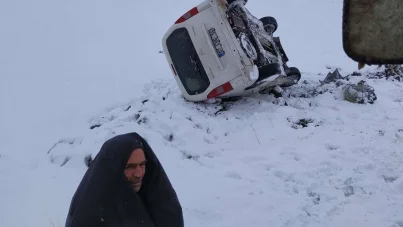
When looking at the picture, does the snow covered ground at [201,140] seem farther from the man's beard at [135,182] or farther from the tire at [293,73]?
the man's beard at [135,182]

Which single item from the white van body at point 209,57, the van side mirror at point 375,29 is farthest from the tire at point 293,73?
the van side mirror at point 375,29

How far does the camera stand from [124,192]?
274 centimetres

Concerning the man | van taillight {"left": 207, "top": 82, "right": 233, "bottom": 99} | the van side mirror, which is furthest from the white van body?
the van side mirror

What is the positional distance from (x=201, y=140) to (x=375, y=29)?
519 centimetres

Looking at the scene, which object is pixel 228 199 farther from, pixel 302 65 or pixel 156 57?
pixel 302 65

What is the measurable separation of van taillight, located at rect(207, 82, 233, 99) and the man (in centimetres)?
405

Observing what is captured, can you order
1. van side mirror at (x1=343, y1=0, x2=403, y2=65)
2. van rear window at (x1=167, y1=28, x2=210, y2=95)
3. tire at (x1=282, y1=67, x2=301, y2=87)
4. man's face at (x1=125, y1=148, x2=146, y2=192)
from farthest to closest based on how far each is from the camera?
tire at (x1=282, y1=67, x2=301, y2=87) → van rear window at (x1=167, y1=28, x2=210, y2=95) → man's face at (x1=125, y1=148, x2=146, y2=192) → van side mirror at (x1=343, y1=0, x2=403, y2=65)

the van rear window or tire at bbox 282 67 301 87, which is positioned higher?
the van rear window

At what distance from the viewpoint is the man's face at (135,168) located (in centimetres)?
281

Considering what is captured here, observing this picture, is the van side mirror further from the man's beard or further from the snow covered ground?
the snow covered ground

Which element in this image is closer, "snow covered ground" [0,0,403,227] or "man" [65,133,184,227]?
"man" [65,133,184,227]

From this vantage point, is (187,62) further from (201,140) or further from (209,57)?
(201,140)

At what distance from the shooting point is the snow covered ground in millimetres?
4840

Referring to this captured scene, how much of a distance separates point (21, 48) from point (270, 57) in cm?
706
